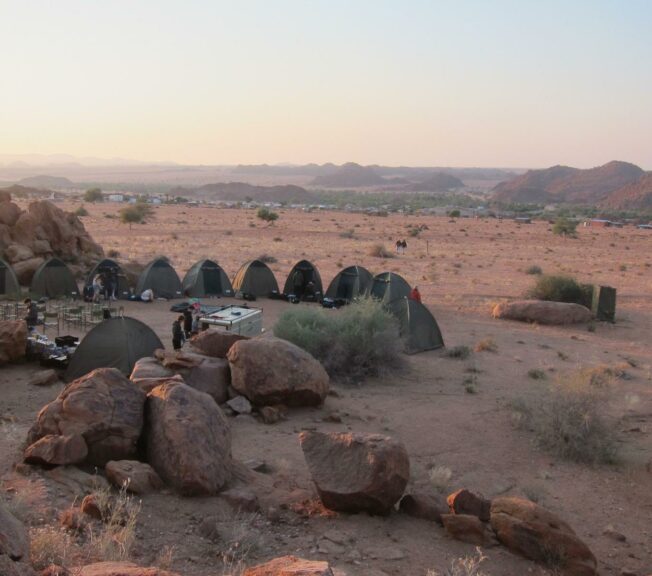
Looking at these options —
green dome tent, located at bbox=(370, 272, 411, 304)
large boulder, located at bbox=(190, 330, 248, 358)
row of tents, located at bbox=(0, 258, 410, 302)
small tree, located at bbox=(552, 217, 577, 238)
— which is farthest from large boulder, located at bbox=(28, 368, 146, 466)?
small tree, located at bbox=(552, 217, 577, 238)

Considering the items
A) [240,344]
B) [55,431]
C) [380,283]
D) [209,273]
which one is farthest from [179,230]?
[55,431]

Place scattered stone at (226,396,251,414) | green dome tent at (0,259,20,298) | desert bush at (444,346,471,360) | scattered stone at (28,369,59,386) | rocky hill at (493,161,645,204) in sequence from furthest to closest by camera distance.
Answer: rocky hill at (493,161,645,204)
green dome tent at (0,259,20,298)
desert bush at (444,346,471,360)
scattered stone at (28,369,59,386)
scattered stone at (226,396,251,414)

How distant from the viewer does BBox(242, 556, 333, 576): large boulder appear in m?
5.38

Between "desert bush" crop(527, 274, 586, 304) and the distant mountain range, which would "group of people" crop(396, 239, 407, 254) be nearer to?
"desert bush" crop(527, 274, 586, 304)

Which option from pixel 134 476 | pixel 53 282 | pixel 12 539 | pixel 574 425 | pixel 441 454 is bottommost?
pixel 441 454

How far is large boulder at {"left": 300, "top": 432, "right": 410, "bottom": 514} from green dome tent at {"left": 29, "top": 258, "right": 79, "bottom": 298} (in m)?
18.6

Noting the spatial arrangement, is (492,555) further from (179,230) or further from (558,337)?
(179,230)

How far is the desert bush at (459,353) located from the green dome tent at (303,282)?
8.46 m

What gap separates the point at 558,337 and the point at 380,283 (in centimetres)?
596

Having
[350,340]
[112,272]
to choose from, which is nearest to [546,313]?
[350,340]

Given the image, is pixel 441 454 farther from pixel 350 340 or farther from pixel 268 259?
pixel 268 259

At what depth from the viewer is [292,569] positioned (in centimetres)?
557

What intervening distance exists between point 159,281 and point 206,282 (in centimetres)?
179

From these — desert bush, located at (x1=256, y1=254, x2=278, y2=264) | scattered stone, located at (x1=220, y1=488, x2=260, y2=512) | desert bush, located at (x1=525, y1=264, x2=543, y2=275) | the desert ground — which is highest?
desert bush, located at (x1=525, y1=264, x2=543, y2=275)
